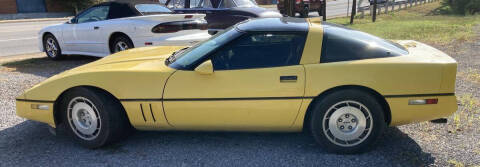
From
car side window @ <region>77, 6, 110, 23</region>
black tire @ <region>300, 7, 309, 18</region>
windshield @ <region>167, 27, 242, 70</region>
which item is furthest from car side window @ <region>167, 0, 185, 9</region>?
black tire @ <region>300, 7, 309, 18</region>

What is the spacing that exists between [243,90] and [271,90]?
246 millimetres

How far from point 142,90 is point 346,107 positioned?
6.03ft

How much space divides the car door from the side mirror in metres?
0.05

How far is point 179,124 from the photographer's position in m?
3.51

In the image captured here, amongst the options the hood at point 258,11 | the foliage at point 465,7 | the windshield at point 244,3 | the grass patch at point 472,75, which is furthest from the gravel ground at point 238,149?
the foliage at point 465,7

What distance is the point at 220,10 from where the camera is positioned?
958 centimetres

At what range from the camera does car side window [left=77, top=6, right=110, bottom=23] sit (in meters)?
7.92

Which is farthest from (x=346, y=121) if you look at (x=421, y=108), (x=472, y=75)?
(x=472, y=75)

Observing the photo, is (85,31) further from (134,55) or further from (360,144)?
(360,144)

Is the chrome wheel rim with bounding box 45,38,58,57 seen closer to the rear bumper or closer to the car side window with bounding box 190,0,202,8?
the car side window with bounding box 190,0,202,8

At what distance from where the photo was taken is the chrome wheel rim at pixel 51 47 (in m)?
8.56

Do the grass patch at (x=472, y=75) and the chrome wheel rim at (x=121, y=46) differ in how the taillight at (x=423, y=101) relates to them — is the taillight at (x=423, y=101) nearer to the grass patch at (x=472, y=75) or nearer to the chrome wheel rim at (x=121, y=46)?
the grass patch at (x=472, y=75)

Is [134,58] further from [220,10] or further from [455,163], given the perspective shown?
[220,10]

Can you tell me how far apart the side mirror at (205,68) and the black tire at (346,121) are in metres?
0.99
